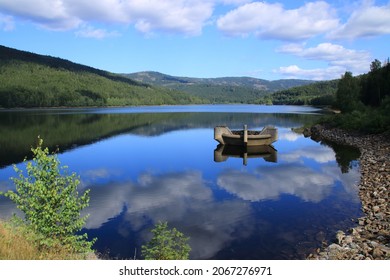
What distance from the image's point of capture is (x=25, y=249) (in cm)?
862

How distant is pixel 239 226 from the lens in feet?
53.6

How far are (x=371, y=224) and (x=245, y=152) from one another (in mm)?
28231

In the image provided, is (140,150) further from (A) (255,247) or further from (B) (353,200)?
(A) (255,247)

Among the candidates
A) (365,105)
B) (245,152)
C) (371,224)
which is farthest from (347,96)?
(371,224)

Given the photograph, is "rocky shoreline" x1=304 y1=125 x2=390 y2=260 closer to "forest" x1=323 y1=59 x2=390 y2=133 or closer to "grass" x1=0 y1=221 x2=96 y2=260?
"grass" x1=0 y1=221 x2=96 y2=260

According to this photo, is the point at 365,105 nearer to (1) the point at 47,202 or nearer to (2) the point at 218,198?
(2) the point at 218,198

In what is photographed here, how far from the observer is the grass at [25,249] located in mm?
7965

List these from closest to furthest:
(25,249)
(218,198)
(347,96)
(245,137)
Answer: (25,249), (218,198), (245,137), (347,96)

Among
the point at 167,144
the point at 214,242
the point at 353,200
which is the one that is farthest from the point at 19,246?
the point at 167,144

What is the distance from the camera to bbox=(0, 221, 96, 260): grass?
7.96 meters

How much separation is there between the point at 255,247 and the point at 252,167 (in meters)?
19.5

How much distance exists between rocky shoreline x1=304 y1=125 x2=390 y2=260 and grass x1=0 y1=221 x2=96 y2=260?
27.4 feet

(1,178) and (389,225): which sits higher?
(389,225)

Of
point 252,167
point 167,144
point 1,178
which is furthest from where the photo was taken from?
point 167,144
